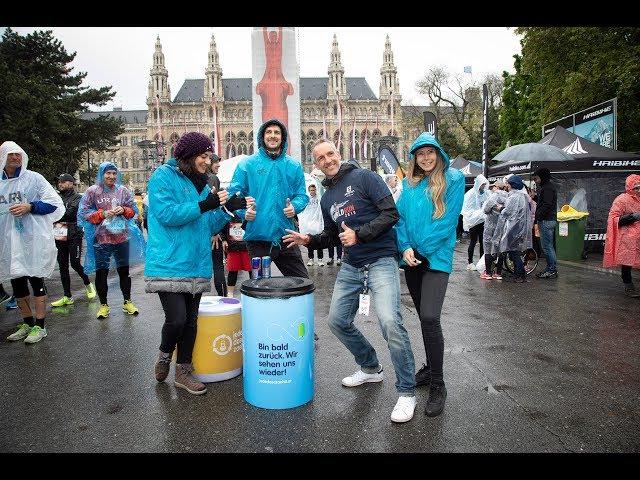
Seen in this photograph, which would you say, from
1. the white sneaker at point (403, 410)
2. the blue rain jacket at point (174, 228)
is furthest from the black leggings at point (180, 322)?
the white sneaker at point (403, 410)

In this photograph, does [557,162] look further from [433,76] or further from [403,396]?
[433,76]

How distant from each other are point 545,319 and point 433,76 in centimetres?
4955

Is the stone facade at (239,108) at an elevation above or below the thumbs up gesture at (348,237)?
above

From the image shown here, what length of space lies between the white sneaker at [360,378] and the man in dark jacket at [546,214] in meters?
6.47

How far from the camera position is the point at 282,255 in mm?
4477

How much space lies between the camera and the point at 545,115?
864 inches

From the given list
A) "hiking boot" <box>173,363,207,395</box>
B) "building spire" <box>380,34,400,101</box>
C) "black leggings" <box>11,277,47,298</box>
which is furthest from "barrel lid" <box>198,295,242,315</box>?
"building spire" <box>380,34,400,101</box>

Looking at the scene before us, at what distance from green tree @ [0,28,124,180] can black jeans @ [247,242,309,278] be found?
69.1 ft

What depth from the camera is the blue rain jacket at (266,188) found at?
428 centimetres

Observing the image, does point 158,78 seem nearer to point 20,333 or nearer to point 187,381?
point 20,333

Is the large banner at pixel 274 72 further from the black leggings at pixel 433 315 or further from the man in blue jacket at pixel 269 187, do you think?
the black leggings at pixel 433 315

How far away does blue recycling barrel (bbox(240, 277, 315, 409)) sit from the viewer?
125 inches

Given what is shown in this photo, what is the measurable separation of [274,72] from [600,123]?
19.5m
